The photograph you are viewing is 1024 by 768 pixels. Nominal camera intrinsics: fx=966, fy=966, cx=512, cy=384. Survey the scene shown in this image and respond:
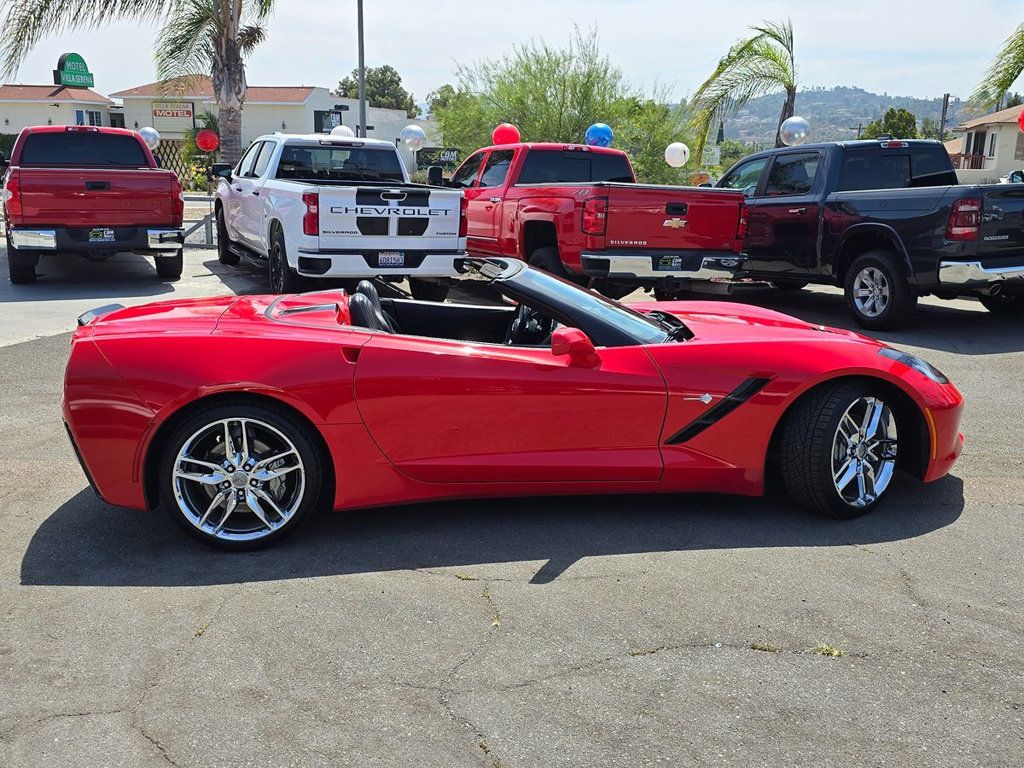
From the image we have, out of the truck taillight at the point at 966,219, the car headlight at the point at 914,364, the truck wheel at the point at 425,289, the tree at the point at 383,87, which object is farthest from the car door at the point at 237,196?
the tree at the point at 383,87

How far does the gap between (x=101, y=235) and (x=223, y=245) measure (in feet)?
9.05

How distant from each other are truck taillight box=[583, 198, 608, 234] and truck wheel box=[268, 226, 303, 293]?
3056 millimetres

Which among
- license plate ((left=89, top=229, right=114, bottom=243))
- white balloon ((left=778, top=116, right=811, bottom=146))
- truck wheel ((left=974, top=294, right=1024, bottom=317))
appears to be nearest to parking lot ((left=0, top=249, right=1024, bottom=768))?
truck wheel ((left=974, top=294, right=1024, bottom=317))

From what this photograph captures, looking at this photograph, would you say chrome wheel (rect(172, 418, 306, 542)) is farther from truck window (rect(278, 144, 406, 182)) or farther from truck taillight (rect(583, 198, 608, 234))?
truck window (rect(278, 144, 406, 182))

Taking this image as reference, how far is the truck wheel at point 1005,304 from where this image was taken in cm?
1081

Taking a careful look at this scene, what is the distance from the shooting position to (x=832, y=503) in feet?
14.7

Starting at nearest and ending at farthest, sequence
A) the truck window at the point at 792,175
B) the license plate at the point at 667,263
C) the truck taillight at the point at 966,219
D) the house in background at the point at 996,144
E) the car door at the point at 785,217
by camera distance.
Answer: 1. the truck taillight at the point at 966,219
2. the license plate at the point at 667,263
3. the car door at the point at 785,217
4. the truck window at the point at 792,175
5. the house in background at the point at 996,144

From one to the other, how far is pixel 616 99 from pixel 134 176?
733 inches

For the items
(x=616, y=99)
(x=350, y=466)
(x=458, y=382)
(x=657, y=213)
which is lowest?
(x=350, y=466)

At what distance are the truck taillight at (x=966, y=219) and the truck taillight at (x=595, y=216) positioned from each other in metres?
3.31

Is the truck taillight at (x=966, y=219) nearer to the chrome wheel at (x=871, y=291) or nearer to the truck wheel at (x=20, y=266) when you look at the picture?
the chrome wheel at (x=871, y=291)

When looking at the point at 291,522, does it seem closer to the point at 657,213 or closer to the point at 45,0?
the point at 657,213

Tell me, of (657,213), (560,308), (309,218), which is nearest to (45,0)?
(309,218)

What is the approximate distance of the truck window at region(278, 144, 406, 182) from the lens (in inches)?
460
